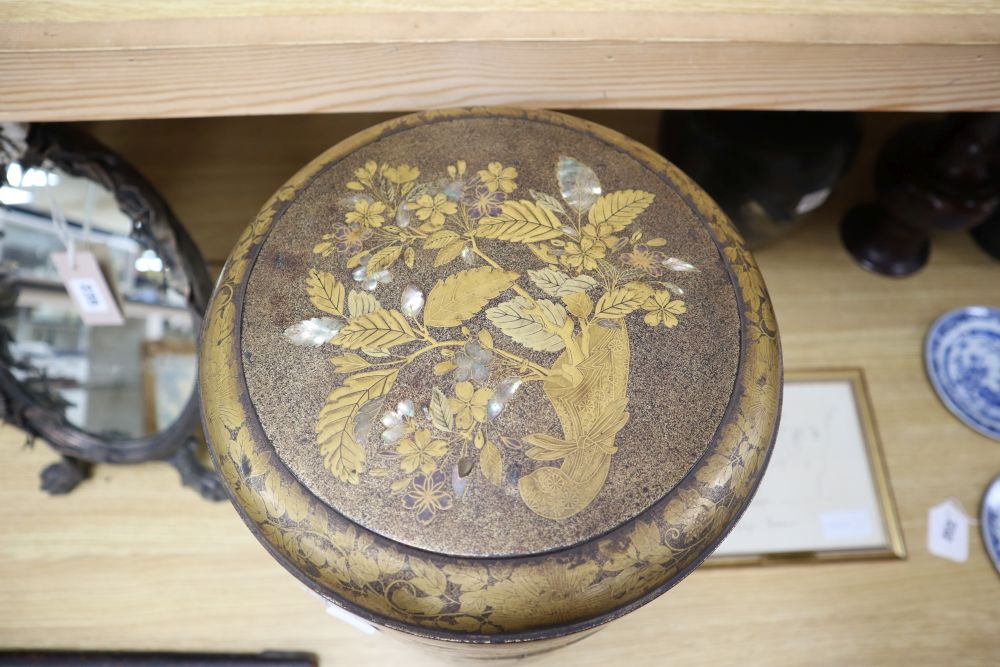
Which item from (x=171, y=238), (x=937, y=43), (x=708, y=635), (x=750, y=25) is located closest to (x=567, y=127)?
(x=750, y=25)

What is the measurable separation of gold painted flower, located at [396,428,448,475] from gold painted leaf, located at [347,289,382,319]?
0.40 ft

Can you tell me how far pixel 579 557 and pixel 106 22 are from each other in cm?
71

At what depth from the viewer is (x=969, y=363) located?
4.13ft

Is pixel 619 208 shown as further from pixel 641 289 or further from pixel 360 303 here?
pixel 360 303

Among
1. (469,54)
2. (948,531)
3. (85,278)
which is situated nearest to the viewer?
(469,54)

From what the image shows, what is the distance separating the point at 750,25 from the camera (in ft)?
2.48

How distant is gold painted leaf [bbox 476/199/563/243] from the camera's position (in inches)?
26.0

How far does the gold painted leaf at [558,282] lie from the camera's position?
0.63 meters

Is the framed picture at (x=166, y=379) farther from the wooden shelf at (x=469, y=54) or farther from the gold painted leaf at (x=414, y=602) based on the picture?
the gold painted leaf at (x=414, y=602)

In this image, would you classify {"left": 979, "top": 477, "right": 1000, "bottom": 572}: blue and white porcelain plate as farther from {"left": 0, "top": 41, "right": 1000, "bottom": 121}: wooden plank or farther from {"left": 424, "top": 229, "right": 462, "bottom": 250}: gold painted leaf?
{"left": 424, "top": 229, "right": 462, "bottom": 250}: gold painted leaf

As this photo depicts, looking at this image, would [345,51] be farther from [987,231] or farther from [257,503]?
[987,231]

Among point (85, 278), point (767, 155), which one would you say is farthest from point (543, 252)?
point (85, 278)

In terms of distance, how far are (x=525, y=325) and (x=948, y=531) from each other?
3.08 feet

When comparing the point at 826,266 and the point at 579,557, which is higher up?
the point at 826,266
